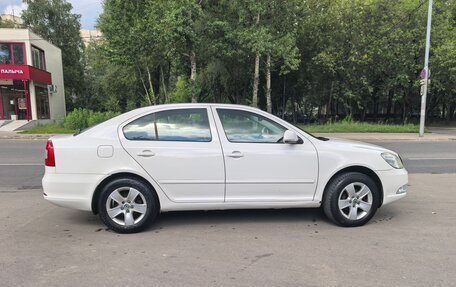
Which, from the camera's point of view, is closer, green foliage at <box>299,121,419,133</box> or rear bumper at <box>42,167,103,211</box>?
rear bumper at <box>42,167,103,211</box>

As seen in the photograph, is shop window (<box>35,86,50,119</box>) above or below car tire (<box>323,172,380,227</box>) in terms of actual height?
above

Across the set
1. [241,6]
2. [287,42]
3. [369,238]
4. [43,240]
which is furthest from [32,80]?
[369,238]

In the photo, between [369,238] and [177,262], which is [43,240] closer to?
[177,262]

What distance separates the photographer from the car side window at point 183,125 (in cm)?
502

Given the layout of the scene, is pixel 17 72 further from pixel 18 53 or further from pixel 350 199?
pixel 350 199

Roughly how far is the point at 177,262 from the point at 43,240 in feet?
6.08

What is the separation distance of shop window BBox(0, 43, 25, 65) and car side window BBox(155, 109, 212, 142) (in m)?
29.0

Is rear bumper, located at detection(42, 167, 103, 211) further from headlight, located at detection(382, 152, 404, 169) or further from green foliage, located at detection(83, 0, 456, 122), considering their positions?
green foliage, located at detection(83, 0, 456, 122)

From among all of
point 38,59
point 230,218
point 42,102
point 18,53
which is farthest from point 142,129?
point 38,59

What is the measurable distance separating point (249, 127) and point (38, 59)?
32273mm

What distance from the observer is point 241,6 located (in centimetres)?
2455

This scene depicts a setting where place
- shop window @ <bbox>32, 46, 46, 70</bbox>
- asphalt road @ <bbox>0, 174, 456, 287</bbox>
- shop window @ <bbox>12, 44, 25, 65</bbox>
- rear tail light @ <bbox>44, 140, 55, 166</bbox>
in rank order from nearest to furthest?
asphalt road @ <bbox>0, 174, 456, 287</bbox> < rear tail light @ <bbox>44, 140, 55, 166</bbox> < shop window @ <bbox>12, 44, 25, 65</bbox> < shop window @ <bbox>32, 46, 46, 70</bbox>

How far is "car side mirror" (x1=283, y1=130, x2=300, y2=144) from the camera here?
4.95 metres

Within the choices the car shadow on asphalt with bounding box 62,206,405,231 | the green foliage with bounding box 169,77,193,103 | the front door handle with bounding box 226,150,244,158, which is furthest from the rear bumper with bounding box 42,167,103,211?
the green foliage with bounding box 169,77,193,103
